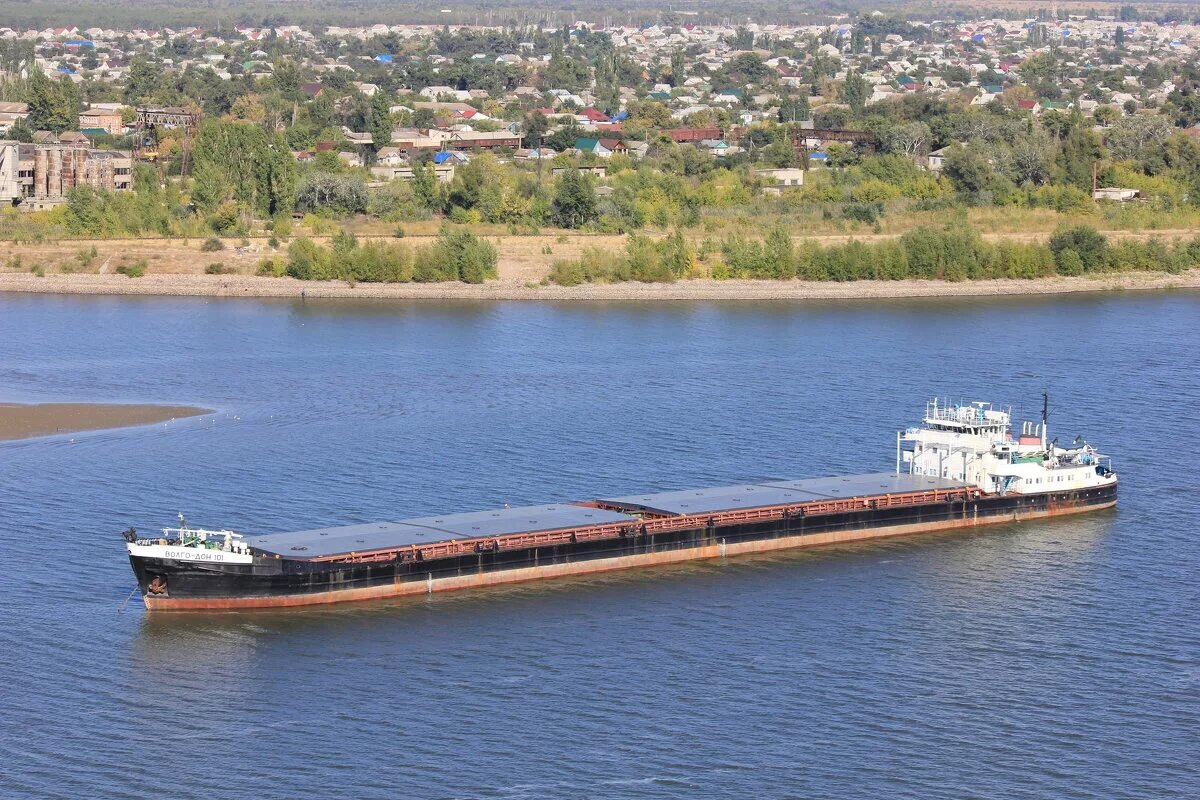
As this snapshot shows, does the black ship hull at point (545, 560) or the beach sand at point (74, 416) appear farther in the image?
the beach sand at point (74, 416)

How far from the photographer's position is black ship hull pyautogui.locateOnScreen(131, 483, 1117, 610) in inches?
1577

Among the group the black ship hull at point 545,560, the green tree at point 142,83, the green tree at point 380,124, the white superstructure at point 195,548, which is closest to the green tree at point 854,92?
the green tree at point 380,124

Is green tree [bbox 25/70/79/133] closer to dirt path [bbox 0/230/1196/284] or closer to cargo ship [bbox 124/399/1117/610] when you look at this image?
dirt path [bbox 0/230/1196/284]

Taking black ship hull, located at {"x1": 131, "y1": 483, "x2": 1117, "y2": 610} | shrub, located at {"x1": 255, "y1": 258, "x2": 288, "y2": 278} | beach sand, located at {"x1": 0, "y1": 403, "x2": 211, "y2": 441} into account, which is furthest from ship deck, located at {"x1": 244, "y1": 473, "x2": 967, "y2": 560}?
shrub, located at {"x1": 255, "y1": 258, "x2": 288, "y2": 278}

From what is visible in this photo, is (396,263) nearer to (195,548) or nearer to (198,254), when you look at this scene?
(198,254)

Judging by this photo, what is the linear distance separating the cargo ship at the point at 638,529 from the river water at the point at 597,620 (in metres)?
0.69

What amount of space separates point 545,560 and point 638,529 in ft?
7.98

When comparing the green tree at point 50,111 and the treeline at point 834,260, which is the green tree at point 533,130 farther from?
the treeline at point 834,260

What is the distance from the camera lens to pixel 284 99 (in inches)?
6609

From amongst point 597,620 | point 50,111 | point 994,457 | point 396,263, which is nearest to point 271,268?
point 396,263

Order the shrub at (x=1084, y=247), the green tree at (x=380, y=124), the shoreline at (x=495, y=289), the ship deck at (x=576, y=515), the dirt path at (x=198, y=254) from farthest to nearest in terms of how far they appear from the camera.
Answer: the green tree at (x=380, y=124) < the shrub at (x=1084, y=247) < the dirt path at (x=198, y=254) < the shoreline at (x=495, y=289) < the ship deck at (x=576, y=515)

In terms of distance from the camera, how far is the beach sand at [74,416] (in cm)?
5881

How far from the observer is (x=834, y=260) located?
318 feet

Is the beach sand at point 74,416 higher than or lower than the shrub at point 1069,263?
lower
